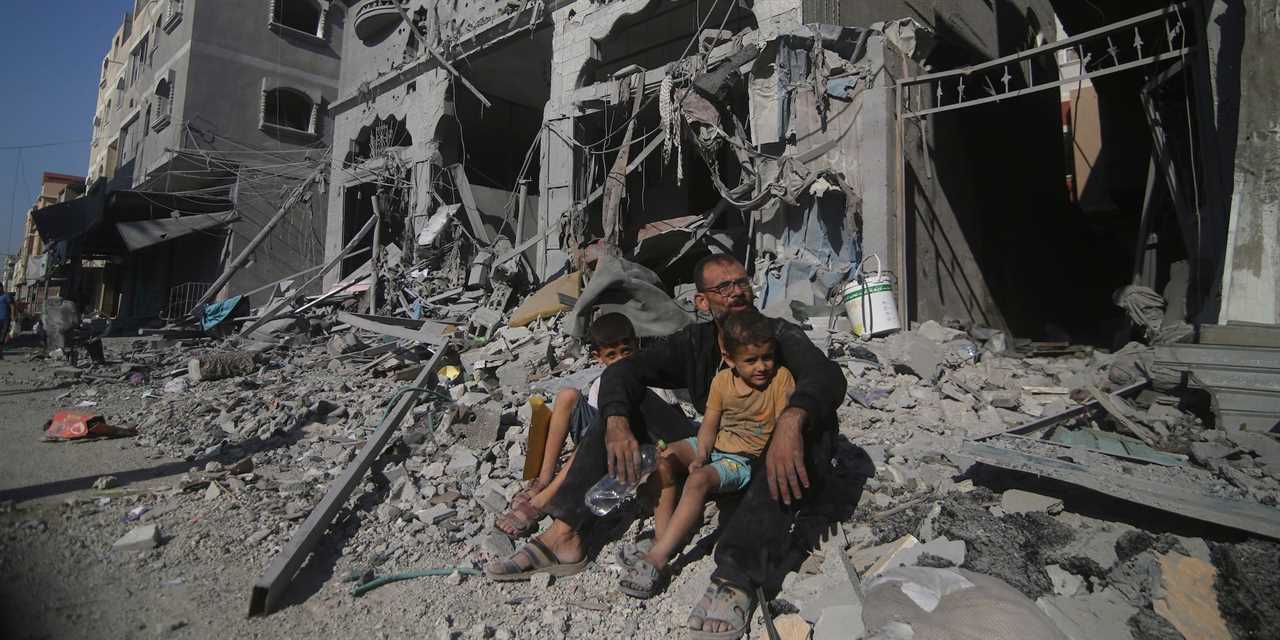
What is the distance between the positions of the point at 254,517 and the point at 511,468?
57.2 inches

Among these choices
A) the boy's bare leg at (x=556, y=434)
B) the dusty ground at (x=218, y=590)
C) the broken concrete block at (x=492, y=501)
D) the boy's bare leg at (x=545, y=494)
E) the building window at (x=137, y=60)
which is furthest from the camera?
the building window at (x=137, y=60)

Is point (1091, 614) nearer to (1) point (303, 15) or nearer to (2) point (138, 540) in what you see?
(2) point (138, 540)

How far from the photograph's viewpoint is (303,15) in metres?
22.3

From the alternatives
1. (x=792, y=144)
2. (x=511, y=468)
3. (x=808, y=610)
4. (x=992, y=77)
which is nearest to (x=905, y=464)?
(x=808, y=610)

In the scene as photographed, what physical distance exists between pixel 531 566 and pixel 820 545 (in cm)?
135

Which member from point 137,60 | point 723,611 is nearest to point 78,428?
point 723,611

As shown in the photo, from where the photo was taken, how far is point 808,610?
2.47 meters

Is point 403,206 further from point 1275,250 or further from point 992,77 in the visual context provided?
point 1275,250

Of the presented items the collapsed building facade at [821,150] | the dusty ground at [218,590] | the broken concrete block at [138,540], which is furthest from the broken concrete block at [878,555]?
the collapsed building facade at [821,150]

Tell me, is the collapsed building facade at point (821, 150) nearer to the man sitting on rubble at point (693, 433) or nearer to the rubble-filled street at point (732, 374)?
the rubble-filled street at point (732, 374)

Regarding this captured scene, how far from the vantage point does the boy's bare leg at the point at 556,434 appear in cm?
346

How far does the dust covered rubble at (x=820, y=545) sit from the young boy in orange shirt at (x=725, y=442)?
0.19m

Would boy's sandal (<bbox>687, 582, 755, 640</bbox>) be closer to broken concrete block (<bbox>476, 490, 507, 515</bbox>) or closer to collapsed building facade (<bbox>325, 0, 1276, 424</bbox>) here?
broken concrete block (<bbox>476, 490, 507, 515</bbox>)

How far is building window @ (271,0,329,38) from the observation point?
21594 mm
